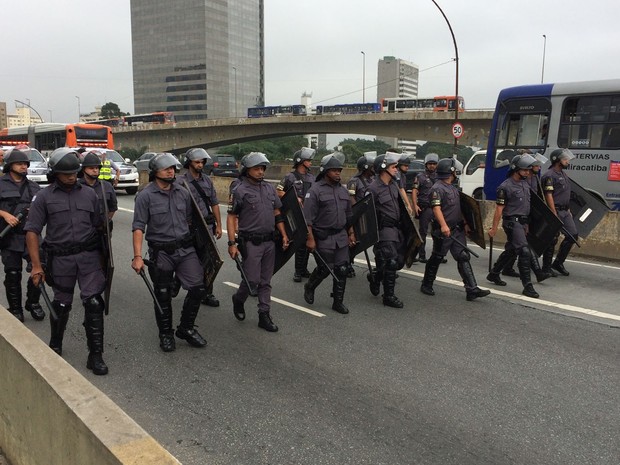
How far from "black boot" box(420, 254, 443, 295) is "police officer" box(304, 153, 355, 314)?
4.35ft

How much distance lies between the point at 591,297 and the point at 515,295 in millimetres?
978

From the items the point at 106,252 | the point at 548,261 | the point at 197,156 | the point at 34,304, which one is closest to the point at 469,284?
the point at 548,261

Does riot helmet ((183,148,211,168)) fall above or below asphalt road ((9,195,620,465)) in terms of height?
above

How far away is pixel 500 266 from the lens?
7367mm

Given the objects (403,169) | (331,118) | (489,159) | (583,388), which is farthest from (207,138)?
(583,388)


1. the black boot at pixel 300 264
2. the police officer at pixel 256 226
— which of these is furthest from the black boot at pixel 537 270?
the police officer at pixel 256 226

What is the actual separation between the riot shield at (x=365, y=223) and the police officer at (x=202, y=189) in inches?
67.0

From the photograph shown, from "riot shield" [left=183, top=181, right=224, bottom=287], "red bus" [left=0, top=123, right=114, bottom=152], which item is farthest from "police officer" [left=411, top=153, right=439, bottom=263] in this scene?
"red bus" [left=0, top=123, right=114, bottom=152]

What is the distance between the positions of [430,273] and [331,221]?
1713mm

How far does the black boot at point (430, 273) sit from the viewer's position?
267 inches

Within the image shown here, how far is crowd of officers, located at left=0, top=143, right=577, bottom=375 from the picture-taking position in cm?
433

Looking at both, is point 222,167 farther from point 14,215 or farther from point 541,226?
point 14,215

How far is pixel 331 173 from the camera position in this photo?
19.7 ft

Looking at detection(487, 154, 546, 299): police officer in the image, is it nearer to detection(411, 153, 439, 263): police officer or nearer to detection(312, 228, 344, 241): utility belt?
detection(411, 153, 439, 263): police officer
